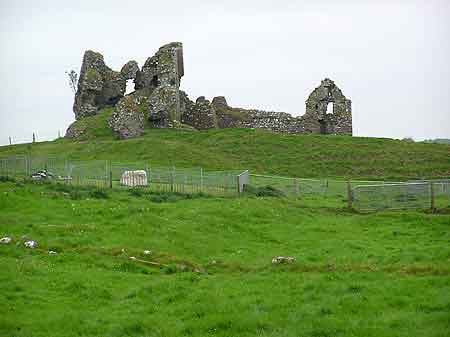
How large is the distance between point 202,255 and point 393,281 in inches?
291

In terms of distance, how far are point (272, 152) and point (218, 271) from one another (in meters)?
36.8

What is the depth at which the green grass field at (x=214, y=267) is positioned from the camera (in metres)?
13.7

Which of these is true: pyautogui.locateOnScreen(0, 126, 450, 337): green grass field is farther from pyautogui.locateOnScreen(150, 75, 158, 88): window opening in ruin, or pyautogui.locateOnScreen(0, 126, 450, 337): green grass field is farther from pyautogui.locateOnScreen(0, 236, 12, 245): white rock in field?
pyautogui.locateOnScreen(150, 75, 158, 88): window opening in ruin

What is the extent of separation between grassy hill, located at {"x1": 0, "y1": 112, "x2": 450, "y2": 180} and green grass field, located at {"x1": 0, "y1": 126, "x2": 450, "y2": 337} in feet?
41.7

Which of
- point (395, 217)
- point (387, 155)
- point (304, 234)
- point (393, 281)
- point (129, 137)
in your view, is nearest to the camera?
point (393, 281)

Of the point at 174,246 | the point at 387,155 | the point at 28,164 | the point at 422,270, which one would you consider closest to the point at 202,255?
the point at 174,246

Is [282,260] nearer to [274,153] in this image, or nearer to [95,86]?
[274,153]

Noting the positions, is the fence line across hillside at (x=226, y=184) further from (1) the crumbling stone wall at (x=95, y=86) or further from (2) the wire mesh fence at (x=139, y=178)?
(1) the crumbling stone wall at (x=95, y=86)

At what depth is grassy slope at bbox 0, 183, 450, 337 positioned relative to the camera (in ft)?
44.9

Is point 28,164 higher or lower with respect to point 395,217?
higher

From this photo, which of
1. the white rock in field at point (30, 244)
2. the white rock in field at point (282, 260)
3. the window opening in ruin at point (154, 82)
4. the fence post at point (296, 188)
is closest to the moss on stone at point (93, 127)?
the window opening in ruin at point (154, 82)

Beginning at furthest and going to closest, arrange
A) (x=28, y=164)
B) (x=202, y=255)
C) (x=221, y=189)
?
(x=28, y=164)
(x=221, y=189)
(x=202, y=255)

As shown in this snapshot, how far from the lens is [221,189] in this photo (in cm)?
3603

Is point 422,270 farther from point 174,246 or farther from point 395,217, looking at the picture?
point 395,217
